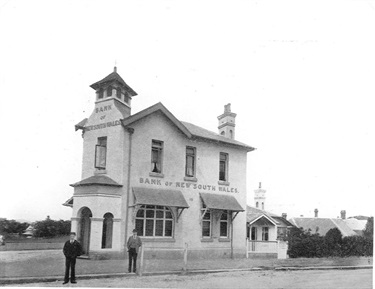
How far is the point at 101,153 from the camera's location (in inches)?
717

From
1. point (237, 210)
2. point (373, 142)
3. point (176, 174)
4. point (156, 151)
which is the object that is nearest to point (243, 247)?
point (237, 210)

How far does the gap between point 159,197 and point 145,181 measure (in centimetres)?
91

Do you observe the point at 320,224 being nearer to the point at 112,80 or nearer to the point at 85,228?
the point at 85,228

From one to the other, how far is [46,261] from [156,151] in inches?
249

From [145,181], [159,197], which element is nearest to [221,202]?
[159,197]

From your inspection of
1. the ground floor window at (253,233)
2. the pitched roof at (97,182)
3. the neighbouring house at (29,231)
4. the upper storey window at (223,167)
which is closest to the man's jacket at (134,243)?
the pitched roof at (97,182)

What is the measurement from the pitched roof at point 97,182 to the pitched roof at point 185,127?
237cm

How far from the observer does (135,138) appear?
723 inches

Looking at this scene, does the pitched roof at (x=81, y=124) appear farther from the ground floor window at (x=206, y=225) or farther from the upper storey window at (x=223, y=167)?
the ground floor window at (x=206, y=225)

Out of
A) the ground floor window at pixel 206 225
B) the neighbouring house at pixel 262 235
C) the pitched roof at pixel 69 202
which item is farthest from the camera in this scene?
the neighbouring house at pixel 262 235

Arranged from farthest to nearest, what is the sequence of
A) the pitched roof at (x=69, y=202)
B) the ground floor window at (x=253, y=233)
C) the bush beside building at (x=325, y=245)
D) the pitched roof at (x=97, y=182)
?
the ground floor window at (x=253, y=233), the bush beside building at (x=325, y=245), the pitched roof at (x=69, y=202), the pitched roof at (x=97, y=182)

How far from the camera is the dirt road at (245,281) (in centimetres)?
1234

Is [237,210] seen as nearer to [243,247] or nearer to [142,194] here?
[243,247]

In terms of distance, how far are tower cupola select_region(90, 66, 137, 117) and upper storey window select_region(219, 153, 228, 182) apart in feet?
19.3
